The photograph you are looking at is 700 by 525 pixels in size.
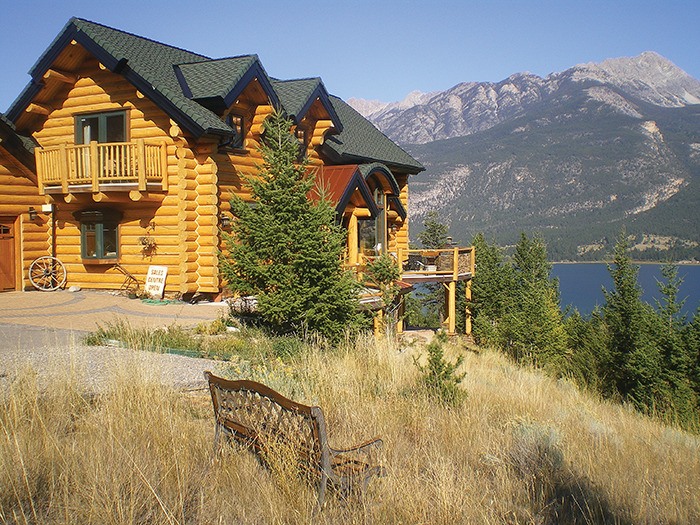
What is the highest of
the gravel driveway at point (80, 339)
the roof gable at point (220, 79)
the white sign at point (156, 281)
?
the roof gable at point (220, 79)

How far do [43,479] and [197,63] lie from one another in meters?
16.1

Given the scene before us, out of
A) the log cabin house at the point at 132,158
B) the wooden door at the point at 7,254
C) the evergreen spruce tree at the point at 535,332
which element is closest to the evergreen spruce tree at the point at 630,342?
the evergreen spruce tree at the point at 535,332

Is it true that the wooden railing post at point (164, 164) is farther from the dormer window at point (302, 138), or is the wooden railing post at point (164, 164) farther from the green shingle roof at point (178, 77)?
the dormer window at point (302, 138)

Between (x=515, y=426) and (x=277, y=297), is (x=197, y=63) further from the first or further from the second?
(x=515, y=426)

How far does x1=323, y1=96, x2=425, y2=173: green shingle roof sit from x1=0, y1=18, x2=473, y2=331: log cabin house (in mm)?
2263

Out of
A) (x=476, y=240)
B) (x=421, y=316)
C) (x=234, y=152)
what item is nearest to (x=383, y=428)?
(x=234, y=152)

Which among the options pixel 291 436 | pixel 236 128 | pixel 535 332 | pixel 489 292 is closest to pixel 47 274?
pixel 236 128

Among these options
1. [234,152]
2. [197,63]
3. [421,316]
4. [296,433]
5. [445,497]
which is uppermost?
[197,63]

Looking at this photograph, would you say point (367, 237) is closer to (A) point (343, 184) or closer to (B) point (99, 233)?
(A) point (343, 184)

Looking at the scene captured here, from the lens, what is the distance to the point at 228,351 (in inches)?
412

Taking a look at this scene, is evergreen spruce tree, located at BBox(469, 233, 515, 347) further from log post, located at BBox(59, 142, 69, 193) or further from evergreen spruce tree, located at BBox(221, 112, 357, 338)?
log post, located at BBox(59, 142, 69, 193)

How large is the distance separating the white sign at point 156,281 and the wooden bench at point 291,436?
12323 millimetres

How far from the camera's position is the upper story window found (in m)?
18.2

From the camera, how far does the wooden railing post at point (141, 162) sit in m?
16.6
